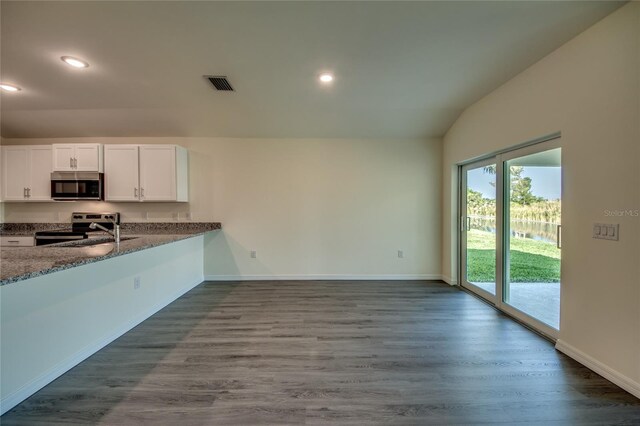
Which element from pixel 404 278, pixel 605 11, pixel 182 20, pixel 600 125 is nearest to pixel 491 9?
pixel 605 11

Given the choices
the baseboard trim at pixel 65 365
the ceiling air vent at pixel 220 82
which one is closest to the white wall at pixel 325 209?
the ceiling air vent at pixel 220 82

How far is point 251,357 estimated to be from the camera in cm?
227

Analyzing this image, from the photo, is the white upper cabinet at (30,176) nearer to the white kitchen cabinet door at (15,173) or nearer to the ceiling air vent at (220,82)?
the white kitchen cabinet door at (15,173)

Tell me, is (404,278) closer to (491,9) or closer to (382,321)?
(382,321)

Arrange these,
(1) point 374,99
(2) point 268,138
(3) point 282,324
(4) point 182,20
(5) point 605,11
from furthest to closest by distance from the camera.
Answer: (2) point 268,138 < (1) point 374,99 < (3) point 282,324 < (4) point 182,20 < (5) point 605,11

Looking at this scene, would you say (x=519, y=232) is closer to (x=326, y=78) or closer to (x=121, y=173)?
(x=326, y=78)

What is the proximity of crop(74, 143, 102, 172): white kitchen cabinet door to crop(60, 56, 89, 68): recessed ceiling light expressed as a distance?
1679 millimetres

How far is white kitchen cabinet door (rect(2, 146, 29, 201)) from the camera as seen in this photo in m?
4.14

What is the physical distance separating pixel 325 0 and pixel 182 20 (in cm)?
117

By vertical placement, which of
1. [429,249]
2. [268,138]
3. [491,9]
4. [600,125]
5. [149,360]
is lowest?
[149,360]

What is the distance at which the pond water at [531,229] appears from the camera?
2643mm

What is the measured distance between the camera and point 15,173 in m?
4.16

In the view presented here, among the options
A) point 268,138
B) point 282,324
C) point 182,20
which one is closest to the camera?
point 182,20

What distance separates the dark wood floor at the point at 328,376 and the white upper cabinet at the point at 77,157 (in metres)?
2.73
